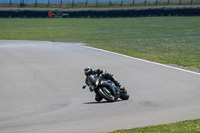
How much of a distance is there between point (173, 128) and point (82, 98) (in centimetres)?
405

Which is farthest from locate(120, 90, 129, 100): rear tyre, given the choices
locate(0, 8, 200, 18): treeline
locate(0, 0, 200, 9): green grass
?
locate(0, 0, 200, 9): green grass

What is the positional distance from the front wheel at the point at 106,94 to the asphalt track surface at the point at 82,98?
0.12m

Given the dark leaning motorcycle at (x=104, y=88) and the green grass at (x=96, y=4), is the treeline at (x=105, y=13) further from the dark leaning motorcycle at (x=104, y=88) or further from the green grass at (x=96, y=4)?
the dark leaning motorcycle at (x=104, y=88)

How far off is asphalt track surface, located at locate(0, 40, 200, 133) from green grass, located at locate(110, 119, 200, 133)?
0.48 meters

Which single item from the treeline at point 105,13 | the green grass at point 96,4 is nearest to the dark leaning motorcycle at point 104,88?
Answer: the treeline at point 105,13

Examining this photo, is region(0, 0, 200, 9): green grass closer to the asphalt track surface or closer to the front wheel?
the asphalt track surface

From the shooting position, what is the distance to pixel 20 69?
55.1 ft

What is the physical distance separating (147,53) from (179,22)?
28.2 metres

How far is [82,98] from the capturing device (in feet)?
35.8

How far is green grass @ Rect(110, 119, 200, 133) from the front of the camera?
700 cm

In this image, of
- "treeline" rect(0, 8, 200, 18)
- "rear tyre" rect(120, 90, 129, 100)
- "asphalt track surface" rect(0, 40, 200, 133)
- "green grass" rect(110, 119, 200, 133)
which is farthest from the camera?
"treeline" rect(0, 8, 200, 18)

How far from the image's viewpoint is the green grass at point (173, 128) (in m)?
7.00

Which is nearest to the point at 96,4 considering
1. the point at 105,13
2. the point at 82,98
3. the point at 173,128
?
the point at 105,13

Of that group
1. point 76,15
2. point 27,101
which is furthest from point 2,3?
point 27,101
